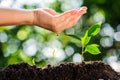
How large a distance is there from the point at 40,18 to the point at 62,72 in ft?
0.50

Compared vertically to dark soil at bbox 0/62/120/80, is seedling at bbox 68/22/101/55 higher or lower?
higher

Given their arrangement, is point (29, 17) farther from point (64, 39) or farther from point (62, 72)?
point (64, 39)

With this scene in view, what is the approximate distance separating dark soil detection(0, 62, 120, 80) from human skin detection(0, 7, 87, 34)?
0.34 feet

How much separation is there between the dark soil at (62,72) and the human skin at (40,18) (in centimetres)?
10

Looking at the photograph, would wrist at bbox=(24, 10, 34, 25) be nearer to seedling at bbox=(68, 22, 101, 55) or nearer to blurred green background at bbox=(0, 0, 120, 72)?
seedling at bbox=(68, 22, 101, 55)

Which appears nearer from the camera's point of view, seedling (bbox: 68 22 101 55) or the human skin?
the human skin

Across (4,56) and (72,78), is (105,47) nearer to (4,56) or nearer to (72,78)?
(4,56)

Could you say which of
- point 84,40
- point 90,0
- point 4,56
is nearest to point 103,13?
point 90,0

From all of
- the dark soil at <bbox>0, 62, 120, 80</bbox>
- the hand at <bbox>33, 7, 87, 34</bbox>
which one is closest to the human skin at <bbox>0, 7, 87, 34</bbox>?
the hand at <bbox>33, 7, 87, 34</bbox>

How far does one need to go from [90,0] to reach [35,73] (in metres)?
4.99

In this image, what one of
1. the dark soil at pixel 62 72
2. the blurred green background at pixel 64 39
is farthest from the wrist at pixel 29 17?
the blurred green background at pixel 64 39

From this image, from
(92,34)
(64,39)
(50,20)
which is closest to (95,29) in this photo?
(92,34)

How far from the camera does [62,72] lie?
109cm

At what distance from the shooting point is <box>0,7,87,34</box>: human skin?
1.10 meters
